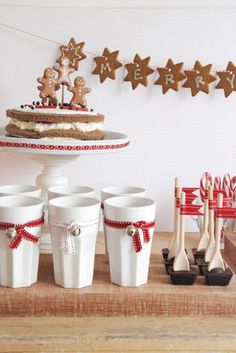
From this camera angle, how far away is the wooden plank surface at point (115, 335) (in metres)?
0.88

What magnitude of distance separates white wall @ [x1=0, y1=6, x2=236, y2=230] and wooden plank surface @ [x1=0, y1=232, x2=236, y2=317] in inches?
23.2

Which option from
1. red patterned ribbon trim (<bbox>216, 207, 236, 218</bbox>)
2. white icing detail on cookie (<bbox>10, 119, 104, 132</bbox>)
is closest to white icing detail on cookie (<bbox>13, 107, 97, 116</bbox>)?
white icing detail on cookie (<bbox>10, 119, 104, 132</bbox>)

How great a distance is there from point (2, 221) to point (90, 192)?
24 cm

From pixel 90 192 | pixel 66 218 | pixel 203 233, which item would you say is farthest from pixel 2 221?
pixel 203 233

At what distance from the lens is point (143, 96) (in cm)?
149

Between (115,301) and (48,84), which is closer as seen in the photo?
(115,301)

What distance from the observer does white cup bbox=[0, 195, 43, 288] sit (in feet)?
3.10

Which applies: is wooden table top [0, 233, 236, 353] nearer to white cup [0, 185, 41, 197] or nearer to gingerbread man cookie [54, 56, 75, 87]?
white cup [0, 185, 41, 197]

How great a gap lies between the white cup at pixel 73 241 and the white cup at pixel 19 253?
4 centimetres

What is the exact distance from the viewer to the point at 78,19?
1.44m

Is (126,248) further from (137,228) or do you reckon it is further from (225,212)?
(225,212)

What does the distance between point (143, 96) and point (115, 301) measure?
704 mm

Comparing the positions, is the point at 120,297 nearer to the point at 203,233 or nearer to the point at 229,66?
the point at 203,233

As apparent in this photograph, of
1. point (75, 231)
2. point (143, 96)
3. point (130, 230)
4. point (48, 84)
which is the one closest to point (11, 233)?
point (75, 231)
